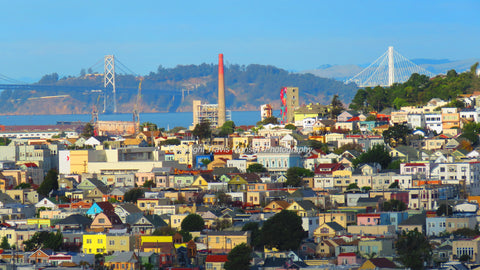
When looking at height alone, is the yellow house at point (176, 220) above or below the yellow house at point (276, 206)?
below

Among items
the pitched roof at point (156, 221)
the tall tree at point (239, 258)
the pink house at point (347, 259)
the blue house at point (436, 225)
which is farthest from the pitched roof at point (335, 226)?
the pitched roof at point (156, 221)

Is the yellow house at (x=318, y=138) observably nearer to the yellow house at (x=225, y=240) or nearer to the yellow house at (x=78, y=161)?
the yellow house at (x=78, y=161)

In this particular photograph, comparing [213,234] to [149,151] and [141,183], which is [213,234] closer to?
[141,183]

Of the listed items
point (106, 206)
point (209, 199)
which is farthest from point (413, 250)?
point (209, 199)

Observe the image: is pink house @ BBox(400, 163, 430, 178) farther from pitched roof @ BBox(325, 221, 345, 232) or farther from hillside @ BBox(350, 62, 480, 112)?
hillside @ BBox(350, 62, 480, 112)

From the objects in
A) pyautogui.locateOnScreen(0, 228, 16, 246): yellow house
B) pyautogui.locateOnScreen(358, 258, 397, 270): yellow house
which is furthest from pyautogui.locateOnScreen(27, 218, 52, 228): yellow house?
pyautogui.locateOnScreen(358, 258, 397, 270): yellow house

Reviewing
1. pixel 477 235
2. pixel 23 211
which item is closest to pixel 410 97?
pixel 23 211

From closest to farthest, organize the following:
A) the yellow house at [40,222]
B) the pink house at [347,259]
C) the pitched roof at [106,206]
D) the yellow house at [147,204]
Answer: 1. the pink house at [347,259]
2. the yellow house at [40,222]
3. the pitched roof at [106,206]
4. the yellow house at [147,204]
